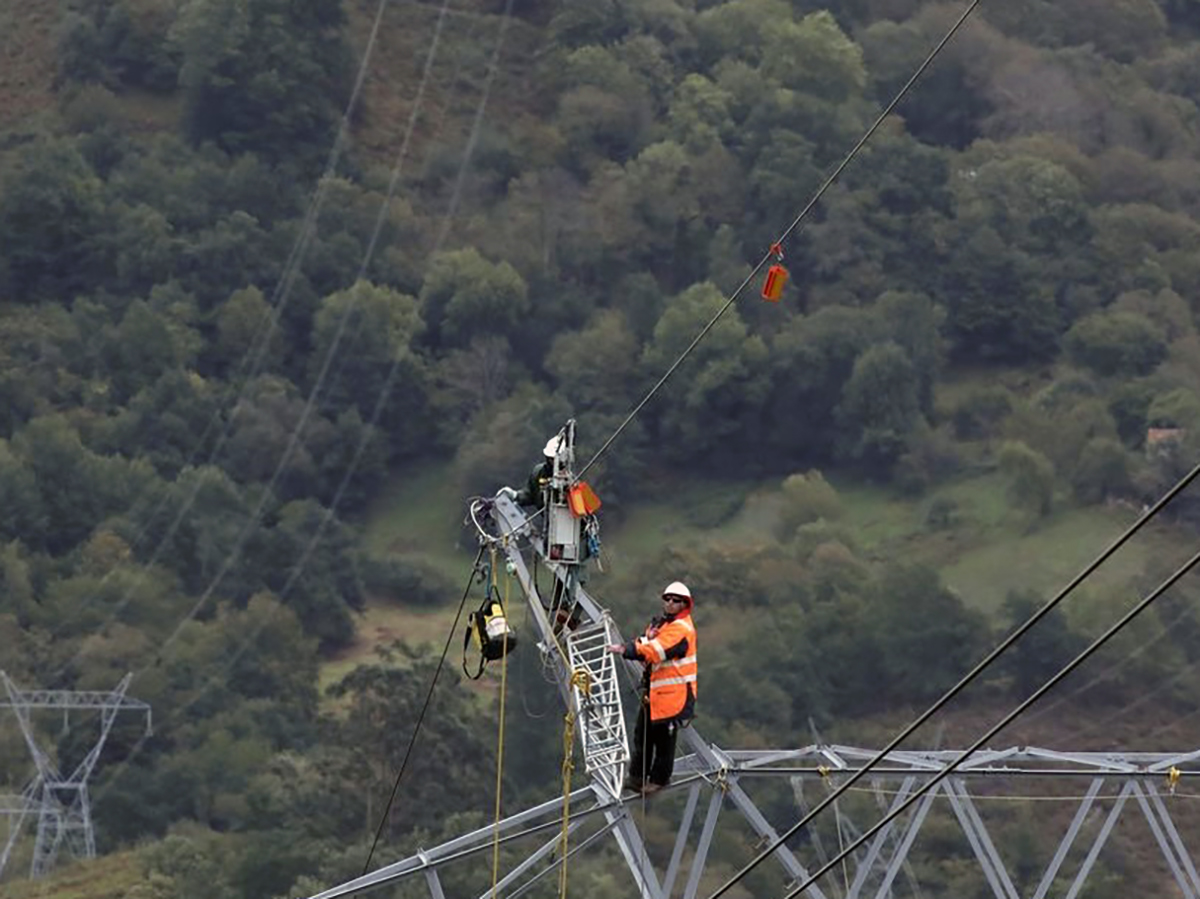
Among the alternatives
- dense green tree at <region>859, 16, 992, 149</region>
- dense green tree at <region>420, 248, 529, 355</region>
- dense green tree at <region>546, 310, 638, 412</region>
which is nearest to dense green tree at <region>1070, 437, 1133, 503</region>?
dense green tree at <region>546, 310, 638, 412</region>

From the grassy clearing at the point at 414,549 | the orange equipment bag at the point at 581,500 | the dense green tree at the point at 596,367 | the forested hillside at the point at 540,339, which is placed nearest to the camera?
the orange equipment bag at the point at 581,500

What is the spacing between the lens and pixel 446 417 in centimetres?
16150

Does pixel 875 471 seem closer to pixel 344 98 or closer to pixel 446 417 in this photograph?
pixel 446 417

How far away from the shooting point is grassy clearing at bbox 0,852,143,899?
101062 mm

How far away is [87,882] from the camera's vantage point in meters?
104

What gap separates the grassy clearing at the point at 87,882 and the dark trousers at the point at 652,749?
6068cm

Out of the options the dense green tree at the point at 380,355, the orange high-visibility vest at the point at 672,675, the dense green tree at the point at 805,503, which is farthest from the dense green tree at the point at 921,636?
the orange high-visibility vest at the point at 672,675

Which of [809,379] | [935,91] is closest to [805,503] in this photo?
[809,379]

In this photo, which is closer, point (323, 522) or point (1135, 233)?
point (323, 522)

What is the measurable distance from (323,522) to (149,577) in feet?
33.4

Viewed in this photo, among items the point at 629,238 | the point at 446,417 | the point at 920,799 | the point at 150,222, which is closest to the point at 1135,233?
the point at 629,238

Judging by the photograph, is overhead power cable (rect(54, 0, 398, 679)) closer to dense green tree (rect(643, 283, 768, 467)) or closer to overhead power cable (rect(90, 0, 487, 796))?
overhead power cable (rect(90, 0, 487, 796))

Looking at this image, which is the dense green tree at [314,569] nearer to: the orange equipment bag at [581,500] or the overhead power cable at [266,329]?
the overhead power cable at [266,329]

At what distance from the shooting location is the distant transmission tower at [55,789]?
109 meters
